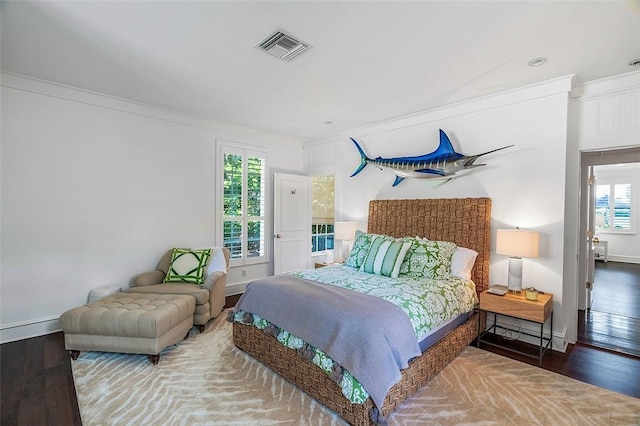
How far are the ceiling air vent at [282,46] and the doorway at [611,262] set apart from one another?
346 cm

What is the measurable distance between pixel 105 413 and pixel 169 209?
264 cm

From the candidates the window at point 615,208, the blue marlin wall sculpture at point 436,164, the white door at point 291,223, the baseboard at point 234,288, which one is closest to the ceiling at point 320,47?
the blue marlin wall sculpture at point 436,164

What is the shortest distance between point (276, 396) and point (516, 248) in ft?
8.40

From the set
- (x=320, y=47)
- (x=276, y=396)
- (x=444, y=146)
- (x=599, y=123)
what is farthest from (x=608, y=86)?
(x=276, y=396)

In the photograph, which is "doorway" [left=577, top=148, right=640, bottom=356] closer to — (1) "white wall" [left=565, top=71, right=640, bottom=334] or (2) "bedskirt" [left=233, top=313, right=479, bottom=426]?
(1) "white wall" [left=565, top=71, right=640, bottom=334]

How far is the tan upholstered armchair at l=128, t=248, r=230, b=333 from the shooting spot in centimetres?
320

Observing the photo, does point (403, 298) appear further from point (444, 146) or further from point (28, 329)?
point (28, 329)

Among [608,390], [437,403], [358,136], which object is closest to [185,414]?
[437,403]

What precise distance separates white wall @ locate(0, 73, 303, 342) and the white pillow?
137 inches

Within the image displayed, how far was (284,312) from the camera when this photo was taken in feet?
7.80

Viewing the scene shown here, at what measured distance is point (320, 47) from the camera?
2.40m

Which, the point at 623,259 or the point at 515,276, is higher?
the point at 515,276

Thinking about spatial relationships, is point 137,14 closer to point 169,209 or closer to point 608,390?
point 169,209

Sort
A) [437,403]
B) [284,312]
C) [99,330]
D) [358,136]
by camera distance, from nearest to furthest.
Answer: [437,403], [284,312], [99,330], [358,136]
